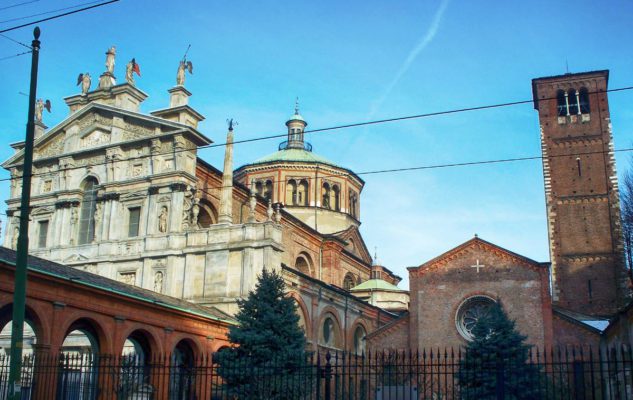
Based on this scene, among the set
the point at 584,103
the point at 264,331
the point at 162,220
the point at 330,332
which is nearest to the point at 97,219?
the point at 162,220

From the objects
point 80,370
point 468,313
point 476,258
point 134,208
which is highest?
point 134,208

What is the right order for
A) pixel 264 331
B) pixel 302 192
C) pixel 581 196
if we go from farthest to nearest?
pixel 302 192, pixel 581 196, pixel 264 331

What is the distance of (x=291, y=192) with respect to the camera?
50219 millimetres

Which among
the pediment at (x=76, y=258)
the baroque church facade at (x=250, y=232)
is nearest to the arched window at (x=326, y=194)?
the baroque church facade at (x=250, y=232)

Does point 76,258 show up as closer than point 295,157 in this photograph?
Yes

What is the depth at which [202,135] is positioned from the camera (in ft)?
107

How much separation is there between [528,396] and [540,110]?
29518 millimetres

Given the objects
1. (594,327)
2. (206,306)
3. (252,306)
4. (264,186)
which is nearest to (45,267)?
(252,306)

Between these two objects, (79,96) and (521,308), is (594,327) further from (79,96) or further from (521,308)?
(79,96)

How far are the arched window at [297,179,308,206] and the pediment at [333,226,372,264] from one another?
3.51 m

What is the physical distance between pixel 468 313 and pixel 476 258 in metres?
2.74

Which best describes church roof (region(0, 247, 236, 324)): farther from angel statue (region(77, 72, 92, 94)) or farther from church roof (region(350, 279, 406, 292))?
church roof (region(350, 279, 406, 292))

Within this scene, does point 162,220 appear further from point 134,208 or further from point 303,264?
point 303,264

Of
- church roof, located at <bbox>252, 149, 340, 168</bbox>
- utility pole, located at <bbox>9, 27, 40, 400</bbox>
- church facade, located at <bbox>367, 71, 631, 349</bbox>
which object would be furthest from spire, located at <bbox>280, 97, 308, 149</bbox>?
utility pole, located at <bbox>9, 27, 40, 400</bbox>
